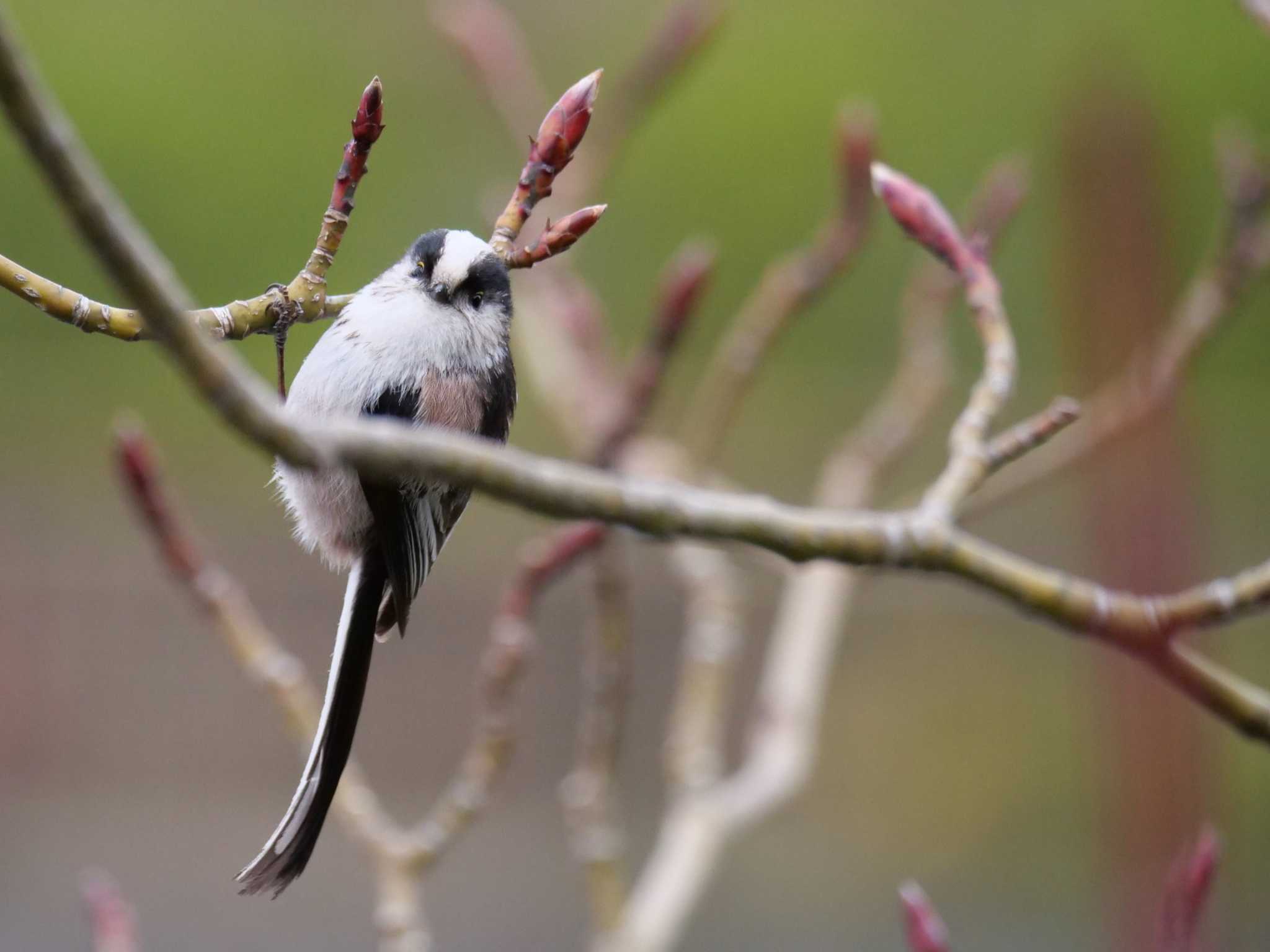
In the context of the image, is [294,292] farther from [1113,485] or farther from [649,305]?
[649,305]

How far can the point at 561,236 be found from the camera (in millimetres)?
624

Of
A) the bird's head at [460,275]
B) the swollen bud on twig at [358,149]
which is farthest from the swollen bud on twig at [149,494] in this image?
the swollen bud on twig at [358,149]

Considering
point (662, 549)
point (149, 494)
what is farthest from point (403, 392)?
point (662, 549)

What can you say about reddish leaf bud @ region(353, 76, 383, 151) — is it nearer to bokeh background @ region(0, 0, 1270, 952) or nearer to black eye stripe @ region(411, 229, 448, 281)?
black eye stripe @ region(411, 229, 448, 281)

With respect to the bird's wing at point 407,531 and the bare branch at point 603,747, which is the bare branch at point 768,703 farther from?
the bird's wing at point 407,531

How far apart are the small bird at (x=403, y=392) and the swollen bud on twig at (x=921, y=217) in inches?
7.9

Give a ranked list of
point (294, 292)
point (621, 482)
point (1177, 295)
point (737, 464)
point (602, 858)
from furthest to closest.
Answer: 1. point (737, 464)
2. point (1177, 295)
3. point (602, 858)
4. point (294, 292)
5. point (621, 482)

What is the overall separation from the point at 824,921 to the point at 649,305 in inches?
53.5

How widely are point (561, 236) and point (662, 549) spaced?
152 centimetres

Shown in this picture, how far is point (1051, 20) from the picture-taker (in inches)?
148

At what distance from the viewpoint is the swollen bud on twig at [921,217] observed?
739mm

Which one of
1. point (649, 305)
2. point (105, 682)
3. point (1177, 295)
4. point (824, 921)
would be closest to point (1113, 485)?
point (1177, 295)

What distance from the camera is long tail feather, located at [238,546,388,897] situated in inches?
22.1

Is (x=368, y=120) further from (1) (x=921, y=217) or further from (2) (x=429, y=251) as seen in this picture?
(1) (x=921, y=217)
